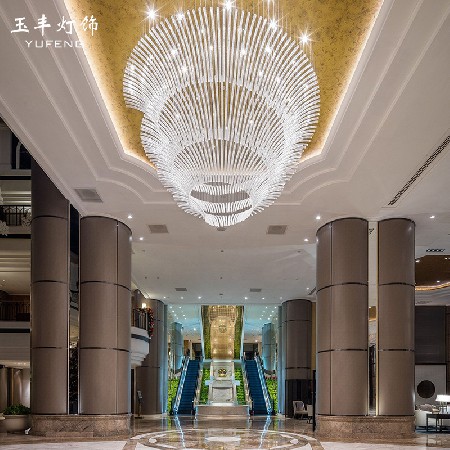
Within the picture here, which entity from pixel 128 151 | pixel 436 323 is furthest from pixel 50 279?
pixel 436 323

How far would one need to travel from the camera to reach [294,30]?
6.61 metres

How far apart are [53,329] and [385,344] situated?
6.21m

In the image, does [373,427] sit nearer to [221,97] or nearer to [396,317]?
[396,317]

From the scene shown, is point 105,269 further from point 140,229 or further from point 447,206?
point 447,206

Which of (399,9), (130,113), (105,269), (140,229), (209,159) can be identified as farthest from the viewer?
(140,229)

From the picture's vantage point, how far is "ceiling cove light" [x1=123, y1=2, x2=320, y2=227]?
509 cm

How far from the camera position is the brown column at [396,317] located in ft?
39.1

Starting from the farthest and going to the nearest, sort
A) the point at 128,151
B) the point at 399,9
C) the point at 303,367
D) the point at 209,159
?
1. the point at 303,367
2. the point at 128,151
3. the point at 209,159
4. the point at 399,9

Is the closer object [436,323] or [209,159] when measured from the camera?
[209,159]

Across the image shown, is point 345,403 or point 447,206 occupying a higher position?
point 447,206

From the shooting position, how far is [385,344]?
12070 millimetres

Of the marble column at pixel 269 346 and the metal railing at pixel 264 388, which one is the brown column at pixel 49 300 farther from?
the marble column at pixel 269 346

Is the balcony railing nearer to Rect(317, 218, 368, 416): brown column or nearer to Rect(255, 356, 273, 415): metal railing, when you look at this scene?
Rect(317, 218, 368, 416): brown column

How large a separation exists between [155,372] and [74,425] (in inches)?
479
